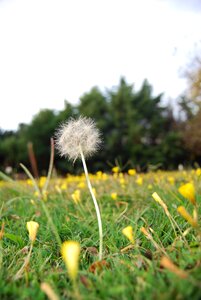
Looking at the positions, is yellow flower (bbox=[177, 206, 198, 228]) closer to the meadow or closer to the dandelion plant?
the meadow

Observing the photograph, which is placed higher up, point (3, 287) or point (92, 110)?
point (92, 110)

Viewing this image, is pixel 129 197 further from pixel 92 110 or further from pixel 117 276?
pixel 92 110

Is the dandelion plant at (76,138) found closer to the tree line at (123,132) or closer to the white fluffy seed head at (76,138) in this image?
the white fluffy seed head at (76,138)

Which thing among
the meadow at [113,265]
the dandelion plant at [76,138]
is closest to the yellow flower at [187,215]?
the meadow at [113,265]

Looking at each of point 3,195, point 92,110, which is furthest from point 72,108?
point 3,195

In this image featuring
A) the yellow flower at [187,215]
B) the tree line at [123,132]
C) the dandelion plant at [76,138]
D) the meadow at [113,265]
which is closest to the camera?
the meadow at [113,265]

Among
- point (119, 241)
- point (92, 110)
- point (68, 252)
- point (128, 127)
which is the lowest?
point (119, 241)

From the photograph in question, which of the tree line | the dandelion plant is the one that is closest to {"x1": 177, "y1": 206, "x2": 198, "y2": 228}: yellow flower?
the dandelion plant
